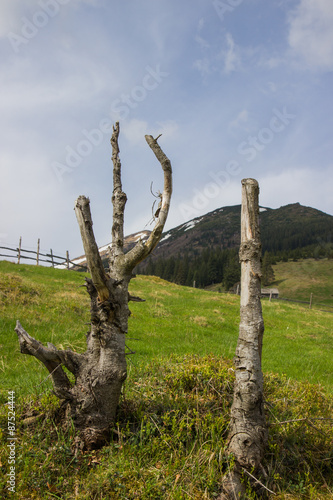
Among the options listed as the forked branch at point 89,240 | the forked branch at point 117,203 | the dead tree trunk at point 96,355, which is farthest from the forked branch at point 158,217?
the forked branch at point 89,240

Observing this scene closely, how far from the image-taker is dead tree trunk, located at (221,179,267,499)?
3.19 meters

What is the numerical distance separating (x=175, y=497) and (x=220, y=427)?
3.56ft

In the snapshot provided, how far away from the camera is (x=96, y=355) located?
12.2ft

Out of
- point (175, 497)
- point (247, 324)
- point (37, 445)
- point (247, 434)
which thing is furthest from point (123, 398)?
point (247, 324)

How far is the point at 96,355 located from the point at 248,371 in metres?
1.87

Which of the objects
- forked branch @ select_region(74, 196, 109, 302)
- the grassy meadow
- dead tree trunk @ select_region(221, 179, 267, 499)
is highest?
forked branch @ select_region(74, 196, 109, 302)

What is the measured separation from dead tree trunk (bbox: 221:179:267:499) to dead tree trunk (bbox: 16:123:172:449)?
1.25m

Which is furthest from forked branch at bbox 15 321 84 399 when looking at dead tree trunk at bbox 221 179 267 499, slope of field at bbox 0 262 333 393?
dead tree trunk at bbox 221 179 267 499

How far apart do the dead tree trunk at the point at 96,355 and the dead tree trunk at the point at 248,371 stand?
4.11 feet

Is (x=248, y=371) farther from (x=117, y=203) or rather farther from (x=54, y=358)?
(x=117, y=203)

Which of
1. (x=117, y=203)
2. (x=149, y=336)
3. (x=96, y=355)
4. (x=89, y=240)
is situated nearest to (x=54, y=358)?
(x=96, y=355)

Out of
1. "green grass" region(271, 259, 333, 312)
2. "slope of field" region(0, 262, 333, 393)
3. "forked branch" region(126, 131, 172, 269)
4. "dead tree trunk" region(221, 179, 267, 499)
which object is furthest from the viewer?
"green grass" region(271, 259, 333, 312)

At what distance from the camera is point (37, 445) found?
3.38 meters

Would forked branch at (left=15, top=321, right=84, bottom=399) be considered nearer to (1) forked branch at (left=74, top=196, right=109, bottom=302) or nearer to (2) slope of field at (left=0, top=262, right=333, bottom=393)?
(1) forked branch at (left=74, top=196, right=109, bottom=302)
